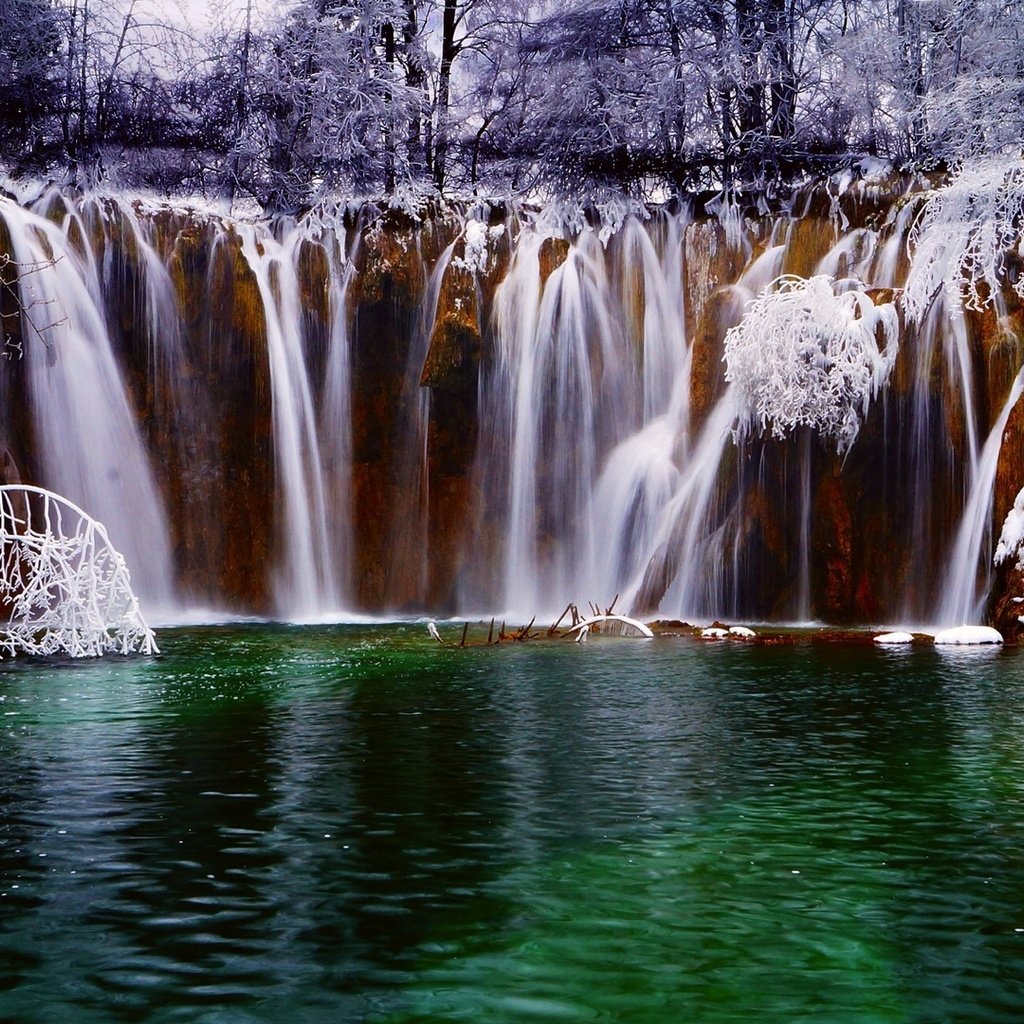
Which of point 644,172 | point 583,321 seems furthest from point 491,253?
point 644,172

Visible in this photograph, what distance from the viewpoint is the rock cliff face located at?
2152 centimetres

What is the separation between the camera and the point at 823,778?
7.78 meters

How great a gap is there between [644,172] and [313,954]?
22.8 m

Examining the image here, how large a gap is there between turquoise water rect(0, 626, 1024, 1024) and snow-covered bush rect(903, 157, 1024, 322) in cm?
873

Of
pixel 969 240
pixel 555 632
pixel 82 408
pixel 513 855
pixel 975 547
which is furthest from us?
pixel 82 408

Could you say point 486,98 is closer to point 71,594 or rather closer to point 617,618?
point 617,618

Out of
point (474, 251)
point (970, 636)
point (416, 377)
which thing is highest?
point (474, 251)

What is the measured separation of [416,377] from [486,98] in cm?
895

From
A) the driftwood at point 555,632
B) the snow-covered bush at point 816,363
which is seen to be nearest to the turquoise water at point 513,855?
the driftwood at point 555,632

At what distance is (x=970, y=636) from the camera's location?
617 inches

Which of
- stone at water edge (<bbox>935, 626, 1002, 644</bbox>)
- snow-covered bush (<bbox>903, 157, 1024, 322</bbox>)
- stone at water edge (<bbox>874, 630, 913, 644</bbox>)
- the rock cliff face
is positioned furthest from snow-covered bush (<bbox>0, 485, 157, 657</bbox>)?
snow-covered bush (<bbox>903, 157, 1024, 322</bbox>)

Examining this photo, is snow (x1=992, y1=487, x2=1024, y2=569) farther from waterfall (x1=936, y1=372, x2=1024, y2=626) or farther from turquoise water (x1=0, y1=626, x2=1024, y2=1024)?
turquoise water (x1=0, y1=626, x2=1024, y2=1024)

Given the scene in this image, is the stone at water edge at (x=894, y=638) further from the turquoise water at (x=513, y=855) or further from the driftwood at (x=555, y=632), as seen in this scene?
the turquoise water at (x=513, y=855)

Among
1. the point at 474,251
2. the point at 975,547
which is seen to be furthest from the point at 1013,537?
the point at 474,251
